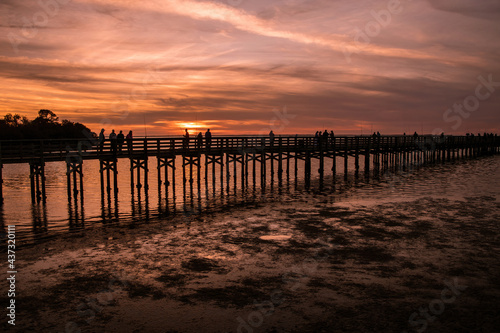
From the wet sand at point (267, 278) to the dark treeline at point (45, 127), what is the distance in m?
71.9

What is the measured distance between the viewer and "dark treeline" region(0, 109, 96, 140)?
75.7 m

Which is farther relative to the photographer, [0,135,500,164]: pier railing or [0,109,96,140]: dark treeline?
[0,109,96,140]: dark treeline

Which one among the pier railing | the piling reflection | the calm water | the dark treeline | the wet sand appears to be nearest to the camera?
the wet sand

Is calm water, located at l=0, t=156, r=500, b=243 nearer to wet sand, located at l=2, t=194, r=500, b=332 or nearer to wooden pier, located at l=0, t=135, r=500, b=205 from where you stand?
wooden pier, located at l=0, t=135, r=500, b=205

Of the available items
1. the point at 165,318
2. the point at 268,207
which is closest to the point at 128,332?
the point at 165,318

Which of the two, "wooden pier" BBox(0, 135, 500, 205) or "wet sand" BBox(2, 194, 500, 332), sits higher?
"wooden pier" BBox(0, 135, 500, 205)

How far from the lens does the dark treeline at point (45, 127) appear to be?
75.7m

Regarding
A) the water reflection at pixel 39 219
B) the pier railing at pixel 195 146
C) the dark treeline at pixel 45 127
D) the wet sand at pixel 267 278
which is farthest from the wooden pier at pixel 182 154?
the dark treeline at pixel 45 127

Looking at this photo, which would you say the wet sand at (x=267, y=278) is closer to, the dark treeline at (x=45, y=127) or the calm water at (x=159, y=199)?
the calm water at (x=159, y=199)

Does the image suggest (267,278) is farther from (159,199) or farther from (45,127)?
(45,127)

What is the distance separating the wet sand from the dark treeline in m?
71.9

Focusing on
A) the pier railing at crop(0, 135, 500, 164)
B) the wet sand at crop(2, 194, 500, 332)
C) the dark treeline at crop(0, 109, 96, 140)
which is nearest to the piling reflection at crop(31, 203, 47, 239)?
the wet sand at crop(2, 194, 500, 332)

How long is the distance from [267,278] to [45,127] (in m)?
91.0

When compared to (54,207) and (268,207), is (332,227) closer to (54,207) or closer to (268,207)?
(268,207)
